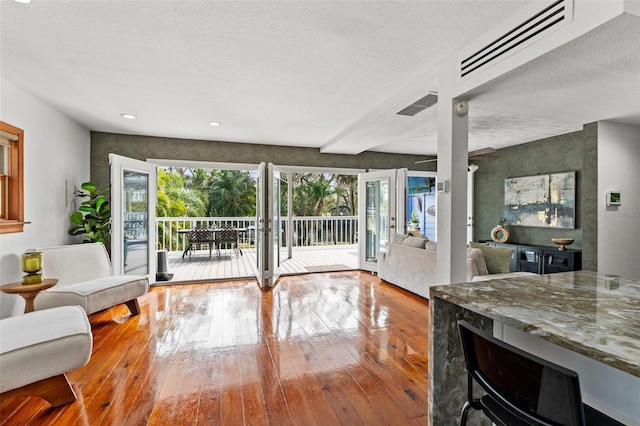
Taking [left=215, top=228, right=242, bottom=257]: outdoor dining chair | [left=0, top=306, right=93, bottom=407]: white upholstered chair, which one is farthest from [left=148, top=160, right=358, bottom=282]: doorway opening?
[left=0, top=306, right=93, bottom=407]: white upholstered chair

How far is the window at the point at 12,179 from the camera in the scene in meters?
3.07

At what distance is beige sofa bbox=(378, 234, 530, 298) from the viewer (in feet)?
11.5

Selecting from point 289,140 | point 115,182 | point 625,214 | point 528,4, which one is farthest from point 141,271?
point 625,214

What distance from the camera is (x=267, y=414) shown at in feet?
6.18

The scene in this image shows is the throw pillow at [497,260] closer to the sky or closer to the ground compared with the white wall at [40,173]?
closer to the ground

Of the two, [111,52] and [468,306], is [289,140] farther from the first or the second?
[468,306]

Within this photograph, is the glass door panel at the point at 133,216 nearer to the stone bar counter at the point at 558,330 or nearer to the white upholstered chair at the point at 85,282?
the white upholstered chair at the point at 85,282

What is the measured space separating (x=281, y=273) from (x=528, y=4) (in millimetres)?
5060

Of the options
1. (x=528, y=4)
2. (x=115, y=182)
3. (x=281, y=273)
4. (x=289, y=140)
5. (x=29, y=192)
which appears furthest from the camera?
(x=281, y=273)

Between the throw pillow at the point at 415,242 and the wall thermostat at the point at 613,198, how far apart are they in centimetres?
214

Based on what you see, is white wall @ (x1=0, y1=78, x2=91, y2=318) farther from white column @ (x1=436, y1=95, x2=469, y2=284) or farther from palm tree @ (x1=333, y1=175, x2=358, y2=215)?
palm tree @ (x1=333, y1=175, x2=358, y2=215)

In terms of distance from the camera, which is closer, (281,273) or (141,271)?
(141,271)

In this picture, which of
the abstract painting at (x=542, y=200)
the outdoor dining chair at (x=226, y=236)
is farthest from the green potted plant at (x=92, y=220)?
the abstract painting at (x=542, y=200)

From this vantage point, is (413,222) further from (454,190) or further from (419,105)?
(454,190)
